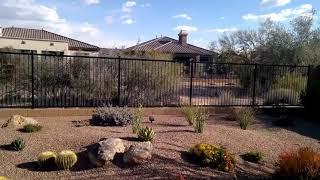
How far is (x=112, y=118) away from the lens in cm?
1159

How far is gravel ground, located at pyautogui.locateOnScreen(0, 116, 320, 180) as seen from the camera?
8.14 meters

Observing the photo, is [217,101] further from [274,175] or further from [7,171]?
[7,171]

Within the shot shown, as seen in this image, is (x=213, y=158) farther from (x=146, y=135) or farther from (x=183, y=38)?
(x=183, y=38)

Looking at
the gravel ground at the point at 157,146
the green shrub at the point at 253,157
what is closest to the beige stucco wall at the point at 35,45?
the gravel ground at the point at 157,146

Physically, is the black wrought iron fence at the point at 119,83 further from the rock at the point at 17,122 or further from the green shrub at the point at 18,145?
the green shrub at the point at 18,145

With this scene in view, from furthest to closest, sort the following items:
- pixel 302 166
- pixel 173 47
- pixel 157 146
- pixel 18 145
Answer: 1. pixel 173 47
2. pixel 157 146
3. pixel 18 145
4. pixel 302 166

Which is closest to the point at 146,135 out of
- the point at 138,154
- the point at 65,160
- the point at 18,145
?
the point at 138,154

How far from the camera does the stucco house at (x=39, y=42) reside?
1710 inches

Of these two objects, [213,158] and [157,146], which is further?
[157,146]

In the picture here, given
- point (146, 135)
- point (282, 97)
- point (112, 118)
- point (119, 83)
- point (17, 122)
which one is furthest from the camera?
point (282, 97)

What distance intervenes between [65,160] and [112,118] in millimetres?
3426

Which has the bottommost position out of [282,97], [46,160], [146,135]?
[46,160]

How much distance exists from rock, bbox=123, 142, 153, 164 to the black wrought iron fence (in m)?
6.46

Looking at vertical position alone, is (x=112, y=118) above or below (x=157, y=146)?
above
